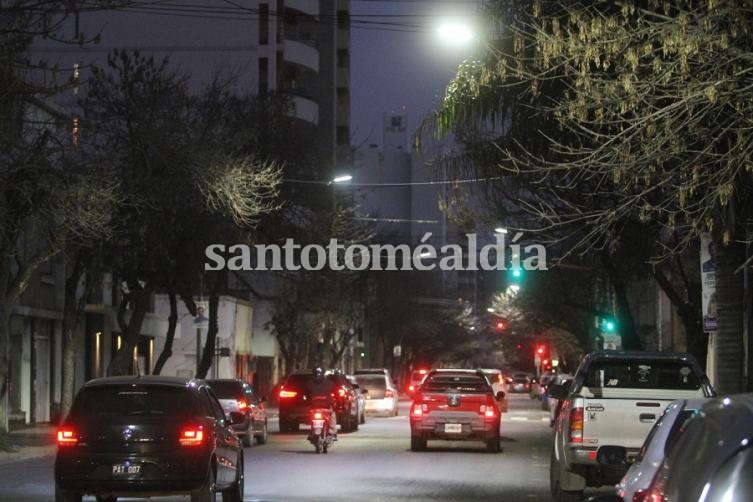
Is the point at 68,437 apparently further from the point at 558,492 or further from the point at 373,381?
the point at 373,381

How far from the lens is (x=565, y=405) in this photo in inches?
628

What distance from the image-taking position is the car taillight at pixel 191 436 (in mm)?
13812

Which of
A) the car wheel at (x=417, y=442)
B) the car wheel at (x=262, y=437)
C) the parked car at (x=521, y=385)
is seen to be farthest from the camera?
the parked car at (x=521, y=385)

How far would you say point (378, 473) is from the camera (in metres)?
20.7

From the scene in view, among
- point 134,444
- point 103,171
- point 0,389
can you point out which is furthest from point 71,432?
point 0,389

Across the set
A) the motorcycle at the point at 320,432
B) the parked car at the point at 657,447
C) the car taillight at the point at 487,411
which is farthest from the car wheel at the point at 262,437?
the parked car at the point at 657,447

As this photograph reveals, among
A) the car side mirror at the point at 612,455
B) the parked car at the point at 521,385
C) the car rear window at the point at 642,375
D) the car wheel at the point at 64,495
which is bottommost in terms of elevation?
the parked car at the point at 521,385

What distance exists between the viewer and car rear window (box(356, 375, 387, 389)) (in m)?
46.0

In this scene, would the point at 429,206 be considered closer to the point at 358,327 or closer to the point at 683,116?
the point at 358,327

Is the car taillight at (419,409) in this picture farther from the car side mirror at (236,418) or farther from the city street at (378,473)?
the car side mirror at (236,418)

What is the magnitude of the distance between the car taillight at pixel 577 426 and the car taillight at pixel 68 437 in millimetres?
5938

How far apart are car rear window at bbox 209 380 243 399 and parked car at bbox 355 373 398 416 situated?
1684 cm

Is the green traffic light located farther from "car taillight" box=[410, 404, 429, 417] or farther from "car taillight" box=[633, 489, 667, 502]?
Result: "car taillight" box=[633, 489, 667, 502]

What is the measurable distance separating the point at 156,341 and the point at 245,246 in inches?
712
